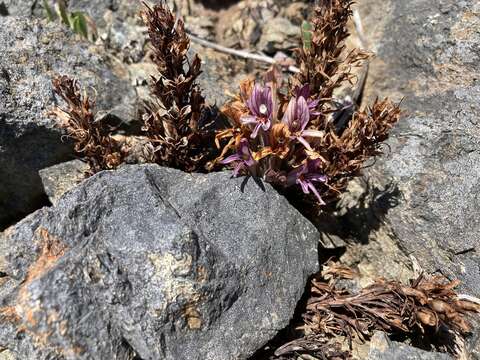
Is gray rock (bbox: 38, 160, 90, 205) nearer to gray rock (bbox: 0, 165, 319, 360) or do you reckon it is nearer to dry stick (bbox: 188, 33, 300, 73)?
gray rock (bbox: 0, 165, 319, 360)

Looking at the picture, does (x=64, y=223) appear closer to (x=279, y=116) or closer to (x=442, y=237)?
(x=279, y=116)

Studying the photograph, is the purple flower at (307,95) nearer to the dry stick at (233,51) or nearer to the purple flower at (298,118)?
the purple flower at (298,118)

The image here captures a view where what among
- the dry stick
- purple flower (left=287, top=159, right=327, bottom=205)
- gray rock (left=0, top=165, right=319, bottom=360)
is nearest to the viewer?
gray rock (left=0, top=165, right=319, bottom=360)

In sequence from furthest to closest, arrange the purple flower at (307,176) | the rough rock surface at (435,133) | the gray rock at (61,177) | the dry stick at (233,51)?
1. the dry stick at (233,51)
2. the gray rock at (61,177)
3. the rough rock surface at (435,133)
4. the purple flower at (307,176)

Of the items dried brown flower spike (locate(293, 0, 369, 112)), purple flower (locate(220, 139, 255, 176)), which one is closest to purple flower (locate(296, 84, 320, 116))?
dried brown flower spike (locate(293, 0, 369, 112))

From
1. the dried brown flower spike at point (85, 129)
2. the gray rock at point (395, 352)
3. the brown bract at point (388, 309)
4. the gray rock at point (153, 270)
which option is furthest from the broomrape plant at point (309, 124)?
the gray rock at point (395, 352)

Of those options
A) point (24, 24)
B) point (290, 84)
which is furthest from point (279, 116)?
point (24, 24)
